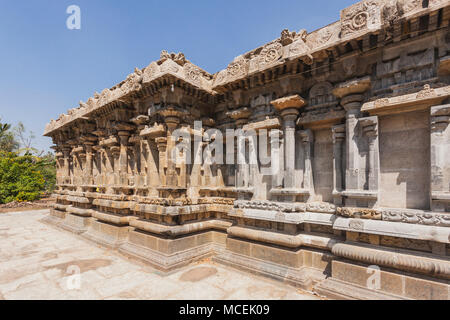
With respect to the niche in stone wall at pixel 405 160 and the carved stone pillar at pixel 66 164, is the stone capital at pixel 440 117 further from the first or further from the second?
the carved stone pillar at pixel 66 164

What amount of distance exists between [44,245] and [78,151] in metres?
5.35

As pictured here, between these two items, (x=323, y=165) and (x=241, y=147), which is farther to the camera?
(x=241, y=147)

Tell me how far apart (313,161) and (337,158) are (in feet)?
2.19

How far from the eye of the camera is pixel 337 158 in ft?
16.8

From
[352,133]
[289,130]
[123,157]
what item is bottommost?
[123,157]

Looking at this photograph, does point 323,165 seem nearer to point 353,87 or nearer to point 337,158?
point 337,158

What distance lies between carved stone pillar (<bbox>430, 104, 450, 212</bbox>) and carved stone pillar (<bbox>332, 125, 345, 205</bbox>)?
1549 mm

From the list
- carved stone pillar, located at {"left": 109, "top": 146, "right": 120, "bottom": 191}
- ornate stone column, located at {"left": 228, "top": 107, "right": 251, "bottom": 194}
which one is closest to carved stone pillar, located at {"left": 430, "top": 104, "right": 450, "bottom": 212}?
ornate stone column, located at {"left": 228, "top": 107, "right": 251, "bottom": 194}

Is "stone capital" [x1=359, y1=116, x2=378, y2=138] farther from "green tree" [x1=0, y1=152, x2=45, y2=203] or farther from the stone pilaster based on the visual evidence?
"green tree" [x1=0, y1=152, x2=45, y2=203]

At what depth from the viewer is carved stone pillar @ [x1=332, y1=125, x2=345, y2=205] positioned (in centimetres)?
507

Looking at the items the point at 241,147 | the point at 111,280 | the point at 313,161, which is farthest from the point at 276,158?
the point at 111,280

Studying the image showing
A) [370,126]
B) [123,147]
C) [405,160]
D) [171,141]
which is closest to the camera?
[405,160]

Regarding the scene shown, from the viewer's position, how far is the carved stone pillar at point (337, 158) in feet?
16.6

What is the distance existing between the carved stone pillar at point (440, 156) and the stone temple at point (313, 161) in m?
0.02
